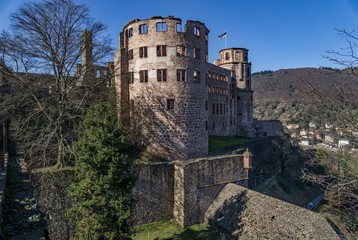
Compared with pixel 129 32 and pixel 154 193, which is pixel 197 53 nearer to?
pixel 129 32

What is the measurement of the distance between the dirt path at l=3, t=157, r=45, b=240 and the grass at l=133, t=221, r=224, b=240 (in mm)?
6862

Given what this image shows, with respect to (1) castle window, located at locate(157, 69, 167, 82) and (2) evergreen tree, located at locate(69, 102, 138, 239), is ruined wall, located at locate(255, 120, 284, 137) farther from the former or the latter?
(2) evergreen tree, located at locate(69, 102, 138, 239)

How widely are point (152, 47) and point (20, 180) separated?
12.8m

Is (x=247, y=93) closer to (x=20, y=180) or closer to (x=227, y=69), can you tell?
(x=227, y=69)

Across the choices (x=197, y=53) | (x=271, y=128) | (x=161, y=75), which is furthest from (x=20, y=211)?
(x=271, y=128)

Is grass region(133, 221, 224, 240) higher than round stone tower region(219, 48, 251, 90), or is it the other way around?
round stone tower region(219, 48, 251, 90)

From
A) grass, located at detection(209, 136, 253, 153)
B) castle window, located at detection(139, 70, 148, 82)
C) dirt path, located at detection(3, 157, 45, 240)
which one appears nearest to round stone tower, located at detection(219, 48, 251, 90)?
grass, located at detection(209, 136, 253, 153)

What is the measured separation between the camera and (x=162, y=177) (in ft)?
60.1

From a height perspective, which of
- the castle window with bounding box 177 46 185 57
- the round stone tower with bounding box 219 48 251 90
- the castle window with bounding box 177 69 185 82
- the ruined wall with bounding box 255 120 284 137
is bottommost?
the ruined wall with bounding box 255 120 284 137

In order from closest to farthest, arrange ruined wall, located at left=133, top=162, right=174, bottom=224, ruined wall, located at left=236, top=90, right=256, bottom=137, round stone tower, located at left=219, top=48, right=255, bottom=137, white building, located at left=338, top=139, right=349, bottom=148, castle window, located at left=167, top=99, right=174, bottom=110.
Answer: white building, located at left=338, top=139, right=349, bottom=148, ruined wall, located at left=133, top=162, right=174, bottom=224, castle window, located at left=167, top=99, right=174, bottom=110, round stone tower, located at left=219, top=48, right=255, bottom=137, ruined wall, located at left=236, top=90, right=256, bottom=137

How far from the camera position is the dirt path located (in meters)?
9.09

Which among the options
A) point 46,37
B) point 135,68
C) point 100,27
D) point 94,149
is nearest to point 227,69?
point 135,68

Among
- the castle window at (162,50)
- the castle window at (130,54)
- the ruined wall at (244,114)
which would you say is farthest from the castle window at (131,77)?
the ruined wall at (244,114)

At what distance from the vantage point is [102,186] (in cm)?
1234
